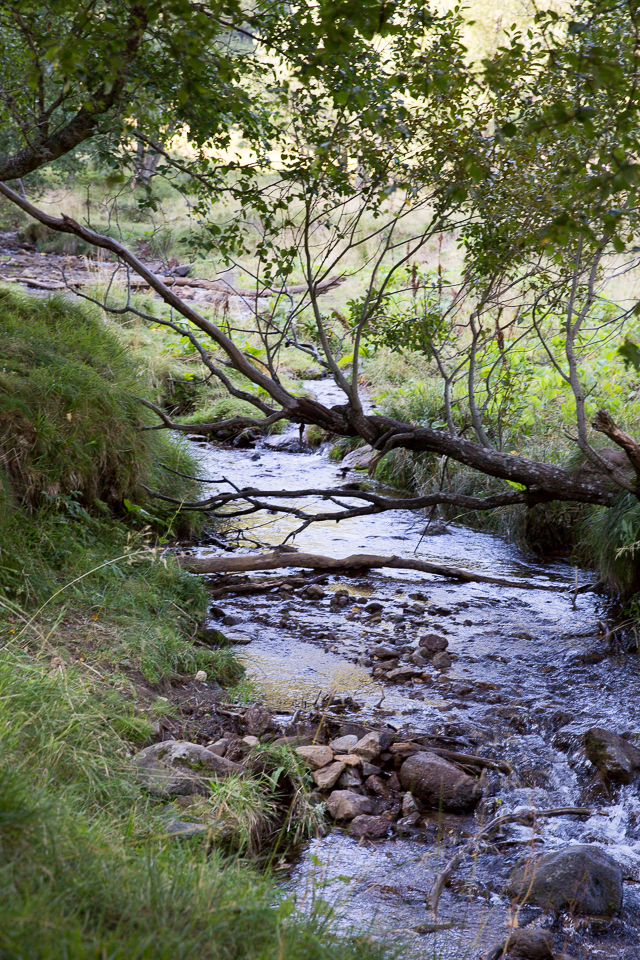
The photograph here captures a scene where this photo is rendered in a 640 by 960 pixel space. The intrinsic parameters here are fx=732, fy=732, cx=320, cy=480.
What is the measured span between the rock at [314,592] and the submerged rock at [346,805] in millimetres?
2640

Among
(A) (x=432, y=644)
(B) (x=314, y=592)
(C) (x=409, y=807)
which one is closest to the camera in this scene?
(C) (x=409, y=807)

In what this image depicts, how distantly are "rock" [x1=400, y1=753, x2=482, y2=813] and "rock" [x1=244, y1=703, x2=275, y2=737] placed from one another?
0.71 meters

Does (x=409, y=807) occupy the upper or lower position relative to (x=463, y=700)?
lower

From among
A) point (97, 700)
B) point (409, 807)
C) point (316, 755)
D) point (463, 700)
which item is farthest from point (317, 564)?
point (97, 700)

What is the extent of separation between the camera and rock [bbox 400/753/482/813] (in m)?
3.29

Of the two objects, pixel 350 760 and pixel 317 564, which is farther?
pixel 317 564

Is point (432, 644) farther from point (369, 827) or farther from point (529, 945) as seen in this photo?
point (529, 945)

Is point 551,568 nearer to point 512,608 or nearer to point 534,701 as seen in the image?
point 512,608

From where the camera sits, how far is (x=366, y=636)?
516 cm

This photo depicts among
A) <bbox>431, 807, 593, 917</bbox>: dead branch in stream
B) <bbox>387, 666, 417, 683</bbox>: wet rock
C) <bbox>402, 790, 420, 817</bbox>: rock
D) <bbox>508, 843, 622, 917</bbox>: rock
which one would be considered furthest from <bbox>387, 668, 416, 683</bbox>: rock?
<bbox>508, 843, 622, 917</bbox>: rock

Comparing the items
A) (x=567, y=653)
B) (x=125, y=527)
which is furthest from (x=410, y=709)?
(x=125, y=527)

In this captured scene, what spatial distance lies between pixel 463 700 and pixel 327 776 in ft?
4.08

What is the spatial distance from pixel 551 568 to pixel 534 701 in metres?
2.66

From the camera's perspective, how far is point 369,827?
311 centimetres
